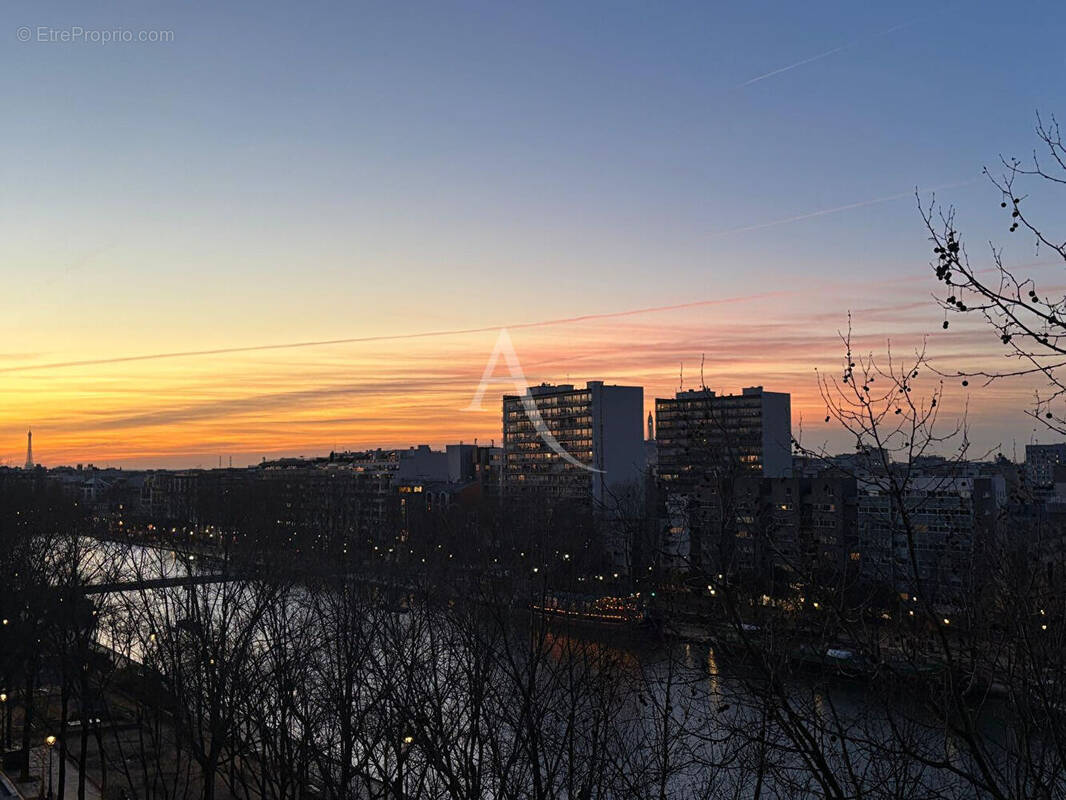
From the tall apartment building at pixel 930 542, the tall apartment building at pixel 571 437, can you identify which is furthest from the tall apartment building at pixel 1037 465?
the tall apartment building at pixel 571 437

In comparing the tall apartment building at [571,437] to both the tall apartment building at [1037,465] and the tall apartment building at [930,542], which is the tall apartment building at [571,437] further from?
the tall apartment building at [930,542]

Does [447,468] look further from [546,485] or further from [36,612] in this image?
[36,612]

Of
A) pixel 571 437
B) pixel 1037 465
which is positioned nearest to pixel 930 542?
pixel 1037 465

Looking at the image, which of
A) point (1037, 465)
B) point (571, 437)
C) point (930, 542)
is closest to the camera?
point (930, 542)

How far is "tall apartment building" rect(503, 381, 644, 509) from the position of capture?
134 ft

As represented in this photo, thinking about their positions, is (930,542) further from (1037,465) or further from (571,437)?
(571,437)

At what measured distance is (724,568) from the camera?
2260 millimetres

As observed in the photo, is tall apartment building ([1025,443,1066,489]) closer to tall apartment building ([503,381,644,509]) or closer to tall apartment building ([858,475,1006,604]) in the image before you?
tall apartment building ([858,475,1006,604])

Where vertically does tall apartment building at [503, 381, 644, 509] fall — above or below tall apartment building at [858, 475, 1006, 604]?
above

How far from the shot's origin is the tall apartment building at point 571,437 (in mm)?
40719

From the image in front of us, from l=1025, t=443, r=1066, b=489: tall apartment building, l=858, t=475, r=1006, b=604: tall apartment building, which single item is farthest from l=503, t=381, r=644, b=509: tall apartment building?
l=858, t=475, r=1006, b=604: tall apartment building

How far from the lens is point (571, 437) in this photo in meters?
42.5

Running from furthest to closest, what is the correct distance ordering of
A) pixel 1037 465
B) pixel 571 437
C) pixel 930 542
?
pixel 571 437 < pixel 1037 465 < pixel 930 542

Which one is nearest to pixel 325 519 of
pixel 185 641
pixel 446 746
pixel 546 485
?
pixel 546 485
